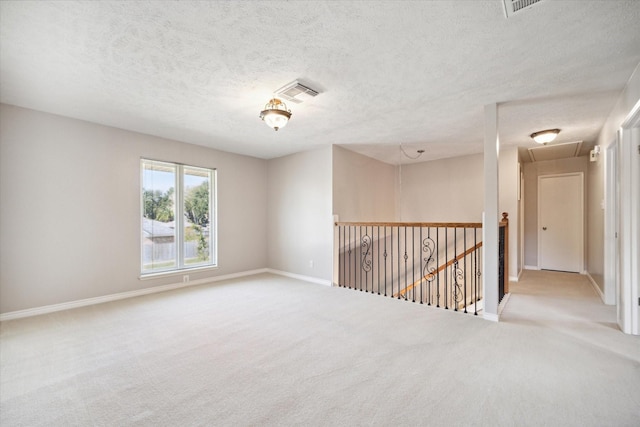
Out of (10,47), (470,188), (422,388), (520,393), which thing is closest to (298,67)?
(10,47)

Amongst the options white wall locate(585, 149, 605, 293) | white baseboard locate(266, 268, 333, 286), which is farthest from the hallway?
white baseboard locate(266, 268, 333, 286)

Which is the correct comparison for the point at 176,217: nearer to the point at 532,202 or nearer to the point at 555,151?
the point at 555,151

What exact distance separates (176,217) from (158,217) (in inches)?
11.8

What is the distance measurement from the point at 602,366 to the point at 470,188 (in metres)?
4.19

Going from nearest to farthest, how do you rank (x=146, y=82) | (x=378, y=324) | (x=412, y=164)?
(x=146, y=82), (x=378, y=324), (x=412, y=164)

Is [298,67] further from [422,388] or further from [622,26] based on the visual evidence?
[422,388]

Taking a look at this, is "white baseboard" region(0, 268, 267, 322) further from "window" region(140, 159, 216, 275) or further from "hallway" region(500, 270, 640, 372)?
"hallway" region(500, 270, 640, 372)

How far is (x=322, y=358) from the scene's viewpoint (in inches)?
90.6

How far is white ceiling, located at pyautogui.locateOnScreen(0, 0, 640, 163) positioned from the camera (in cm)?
179

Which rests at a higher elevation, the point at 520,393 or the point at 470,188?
the point at 470,188

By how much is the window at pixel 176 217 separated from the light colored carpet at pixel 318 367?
1174 mm

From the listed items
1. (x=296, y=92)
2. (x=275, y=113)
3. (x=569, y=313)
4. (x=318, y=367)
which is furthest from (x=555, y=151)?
(x=318, y=367)

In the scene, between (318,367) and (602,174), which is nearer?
(318,367)

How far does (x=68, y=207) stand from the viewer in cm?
359
